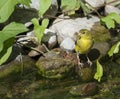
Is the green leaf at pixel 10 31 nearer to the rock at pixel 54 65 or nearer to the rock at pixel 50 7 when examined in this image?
the rock at pixel 54 65

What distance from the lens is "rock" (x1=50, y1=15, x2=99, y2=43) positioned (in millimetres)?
6031

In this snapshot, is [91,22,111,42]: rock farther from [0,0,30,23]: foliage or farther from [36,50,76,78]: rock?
[0,0,30,23]: foliage

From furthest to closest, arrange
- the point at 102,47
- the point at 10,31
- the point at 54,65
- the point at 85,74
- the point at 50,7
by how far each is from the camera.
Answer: the point at 50,7, the point at 102,47, the point at 54,65, the point at 85,74, the point at 10,31

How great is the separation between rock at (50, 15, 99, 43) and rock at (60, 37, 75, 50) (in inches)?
7.4

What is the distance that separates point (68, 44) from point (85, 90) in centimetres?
164

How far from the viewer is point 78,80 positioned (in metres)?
4.72

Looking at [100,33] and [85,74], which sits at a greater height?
[85,74]

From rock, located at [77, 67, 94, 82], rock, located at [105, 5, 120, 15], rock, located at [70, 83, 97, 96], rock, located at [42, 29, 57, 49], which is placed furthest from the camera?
rock, located at [105, 5, 120, 15]

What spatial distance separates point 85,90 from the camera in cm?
407

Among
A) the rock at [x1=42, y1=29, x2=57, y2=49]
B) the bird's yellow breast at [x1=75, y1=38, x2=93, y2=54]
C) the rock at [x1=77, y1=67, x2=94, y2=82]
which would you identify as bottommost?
the rock at [x1=77, y1=67, x2=94, y2=82]

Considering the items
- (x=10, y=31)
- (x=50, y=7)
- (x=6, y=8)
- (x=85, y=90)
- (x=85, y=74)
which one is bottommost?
(x=85, y=74)

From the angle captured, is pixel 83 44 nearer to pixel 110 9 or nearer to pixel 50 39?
pixel 50 39

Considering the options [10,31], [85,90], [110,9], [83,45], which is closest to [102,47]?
[83,45]

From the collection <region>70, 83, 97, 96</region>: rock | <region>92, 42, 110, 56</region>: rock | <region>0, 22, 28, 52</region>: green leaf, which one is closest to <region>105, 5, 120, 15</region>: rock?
<region>92, 42, 110, 56</region>: rock
